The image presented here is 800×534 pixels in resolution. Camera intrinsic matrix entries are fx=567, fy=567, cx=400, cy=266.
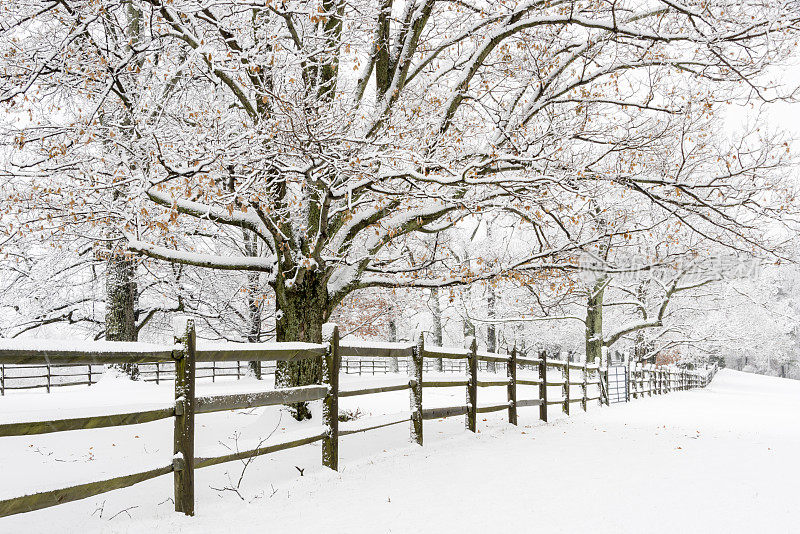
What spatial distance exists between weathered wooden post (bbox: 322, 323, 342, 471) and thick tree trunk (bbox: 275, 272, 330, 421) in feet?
10.3

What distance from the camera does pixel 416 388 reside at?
7578 millimetres

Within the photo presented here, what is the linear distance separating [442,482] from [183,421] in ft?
8.93

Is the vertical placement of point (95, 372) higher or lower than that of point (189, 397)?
lower

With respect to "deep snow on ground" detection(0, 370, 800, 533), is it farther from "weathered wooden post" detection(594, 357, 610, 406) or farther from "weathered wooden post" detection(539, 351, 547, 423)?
"weathered wooden post" detection(594, 357, 610, 406)

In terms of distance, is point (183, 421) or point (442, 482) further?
point (442, 482)

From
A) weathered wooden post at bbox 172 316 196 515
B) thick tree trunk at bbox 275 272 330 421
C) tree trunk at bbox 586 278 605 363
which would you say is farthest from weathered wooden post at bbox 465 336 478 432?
tree trunk at bbox 586 278 605 363

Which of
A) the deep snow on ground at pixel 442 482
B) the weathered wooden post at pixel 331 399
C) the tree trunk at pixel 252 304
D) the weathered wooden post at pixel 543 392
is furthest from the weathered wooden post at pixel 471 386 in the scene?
the tree trunk at pixel 252 304

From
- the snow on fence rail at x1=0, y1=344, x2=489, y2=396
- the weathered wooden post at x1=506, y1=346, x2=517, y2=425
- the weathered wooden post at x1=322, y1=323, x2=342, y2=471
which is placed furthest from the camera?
the snow on fence rail at x1=0, y1=344, x2=489, y2=396

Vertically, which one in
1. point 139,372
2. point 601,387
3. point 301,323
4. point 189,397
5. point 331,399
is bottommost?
point 601,387

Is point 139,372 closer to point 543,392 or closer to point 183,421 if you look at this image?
point 543,392

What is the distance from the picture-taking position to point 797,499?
217 inches

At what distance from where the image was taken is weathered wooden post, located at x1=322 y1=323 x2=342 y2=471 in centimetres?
594

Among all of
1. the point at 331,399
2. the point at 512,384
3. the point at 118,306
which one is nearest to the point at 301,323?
the point at 331,399

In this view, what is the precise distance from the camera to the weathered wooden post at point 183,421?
168 inches
